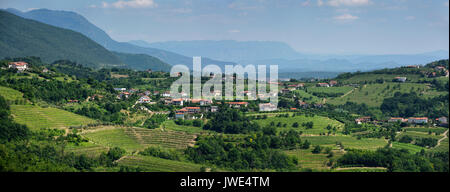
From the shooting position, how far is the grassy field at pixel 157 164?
21453mm

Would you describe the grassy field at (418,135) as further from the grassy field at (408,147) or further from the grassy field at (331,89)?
the grassy field at (331,89)

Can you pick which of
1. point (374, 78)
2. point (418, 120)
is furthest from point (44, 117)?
point (374, 78)

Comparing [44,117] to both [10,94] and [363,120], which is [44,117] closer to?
[10,94]

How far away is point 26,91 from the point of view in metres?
32.4

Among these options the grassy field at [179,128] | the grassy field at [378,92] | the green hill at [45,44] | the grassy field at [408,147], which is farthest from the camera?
the green hill at [45,44]

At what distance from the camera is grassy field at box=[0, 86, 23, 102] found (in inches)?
1180

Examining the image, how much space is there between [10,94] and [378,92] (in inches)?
1383

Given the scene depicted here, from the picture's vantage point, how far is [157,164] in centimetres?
2225

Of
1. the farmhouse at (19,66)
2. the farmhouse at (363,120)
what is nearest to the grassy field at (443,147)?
the farmhouse at (363,120)

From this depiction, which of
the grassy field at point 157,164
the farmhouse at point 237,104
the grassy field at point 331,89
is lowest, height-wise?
the grassy field at point 157,164

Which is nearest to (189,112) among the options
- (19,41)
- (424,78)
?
(424,78)

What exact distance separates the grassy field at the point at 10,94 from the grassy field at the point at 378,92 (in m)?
29.3

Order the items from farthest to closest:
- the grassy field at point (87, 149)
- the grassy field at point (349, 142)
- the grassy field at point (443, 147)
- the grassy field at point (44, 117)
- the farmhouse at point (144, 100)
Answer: the farmhouse at point (144, 100) < the grassy field at point (349, 142) < the grassy field at point (443, 147) < the grassy field at point (44, 117) < the grassy field at point (87, 149)
